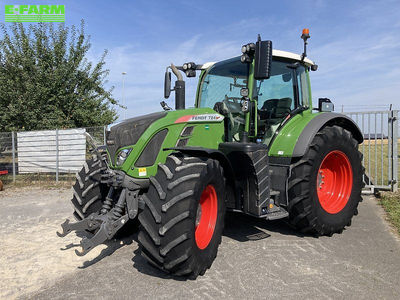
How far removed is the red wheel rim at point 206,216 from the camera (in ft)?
11.2

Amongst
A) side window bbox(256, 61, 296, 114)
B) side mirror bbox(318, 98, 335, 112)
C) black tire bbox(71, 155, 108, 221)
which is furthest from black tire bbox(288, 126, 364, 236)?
black tire bbox(71, 155, 108, 221)

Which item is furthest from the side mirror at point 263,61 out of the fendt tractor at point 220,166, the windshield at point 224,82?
the windshield at point 224,82

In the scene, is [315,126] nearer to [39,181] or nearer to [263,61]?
[263,61]

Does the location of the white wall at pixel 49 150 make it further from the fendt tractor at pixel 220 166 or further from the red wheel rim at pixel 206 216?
the red wheel rim at pixel 206 216

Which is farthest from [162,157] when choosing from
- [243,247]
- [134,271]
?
[243,247]

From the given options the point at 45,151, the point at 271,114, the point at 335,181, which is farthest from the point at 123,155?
the point at 45,151

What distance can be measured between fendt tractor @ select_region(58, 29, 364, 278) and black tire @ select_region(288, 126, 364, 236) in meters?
0.01

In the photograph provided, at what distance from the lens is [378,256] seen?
3.69 metres

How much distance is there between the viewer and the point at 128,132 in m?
3.63

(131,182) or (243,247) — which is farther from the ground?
(131,182)

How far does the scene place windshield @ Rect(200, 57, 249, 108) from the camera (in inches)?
171

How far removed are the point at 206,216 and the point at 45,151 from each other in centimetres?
878

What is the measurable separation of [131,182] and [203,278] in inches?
47.2

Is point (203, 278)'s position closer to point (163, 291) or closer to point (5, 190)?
point (163, 291)
